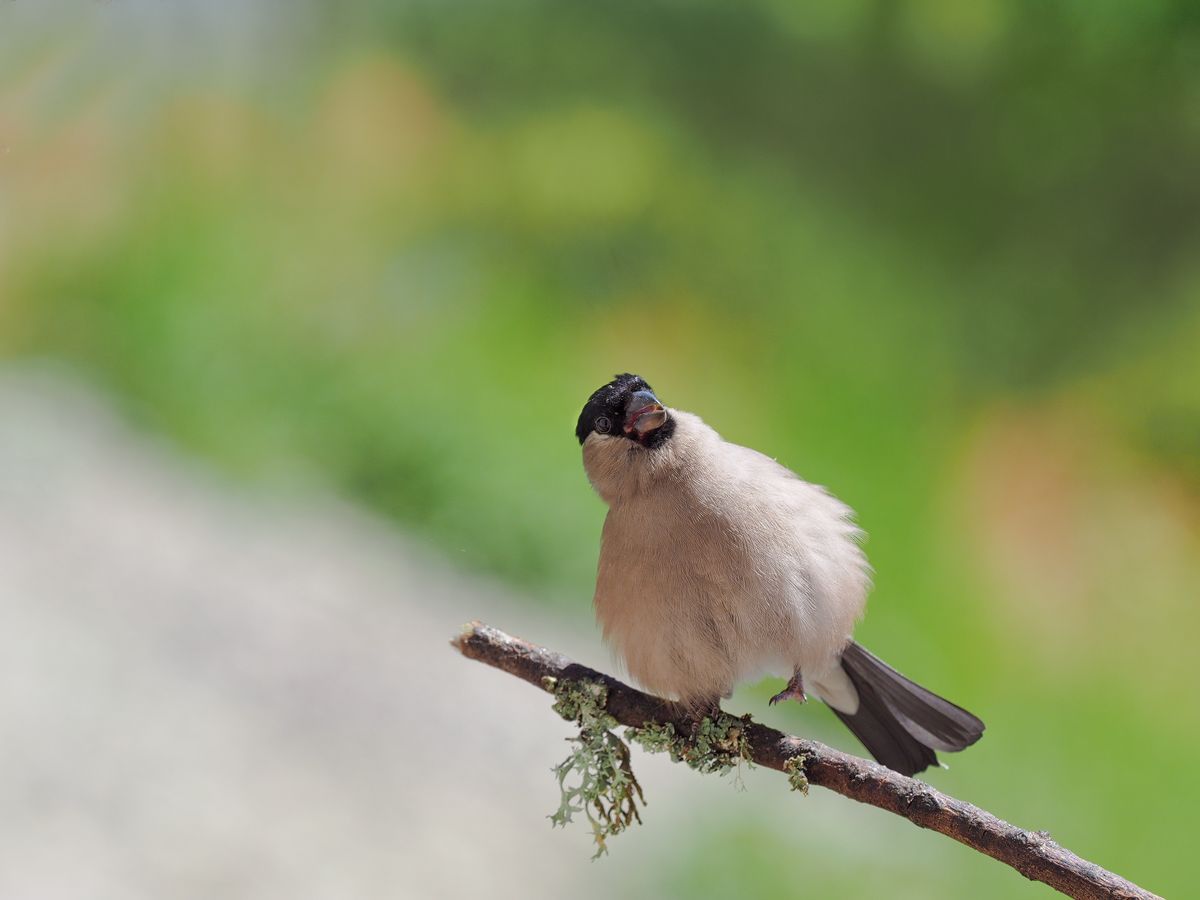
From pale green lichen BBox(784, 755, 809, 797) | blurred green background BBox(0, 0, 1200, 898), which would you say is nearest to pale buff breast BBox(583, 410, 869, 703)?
pale green lichen BBox(784, 755, 809, 797)

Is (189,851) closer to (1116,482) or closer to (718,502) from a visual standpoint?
(718,502)

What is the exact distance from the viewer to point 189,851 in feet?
6.98

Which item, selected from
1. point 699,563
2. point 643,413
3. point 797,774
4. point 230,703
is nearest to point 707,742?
point 797,774

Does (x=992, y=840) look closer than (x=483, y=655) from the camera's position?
Yes

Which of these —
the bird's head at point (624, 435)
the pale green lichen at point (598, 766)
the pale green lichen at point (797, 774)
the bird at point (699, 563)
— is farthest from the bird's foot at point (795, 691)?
the bird's head at point (624, 435)

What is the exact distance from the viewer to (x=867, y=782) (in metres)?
1.28

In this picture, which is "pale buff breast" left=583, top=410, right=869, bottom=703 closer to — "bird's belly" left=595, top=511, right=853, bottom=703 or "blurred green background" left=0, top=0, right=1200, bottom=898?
"bird's belly" left=595, top=511, right=853, bottom=703

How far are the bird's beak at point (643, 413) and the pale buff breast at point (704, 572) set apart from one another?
0.04 metres

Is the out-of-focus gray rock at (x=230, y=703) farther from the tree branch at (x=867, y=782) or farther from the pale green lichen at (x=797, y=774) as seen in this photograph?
the pale green lichen at (x=797, y=774)

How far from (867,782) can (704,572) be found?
1.17 ft

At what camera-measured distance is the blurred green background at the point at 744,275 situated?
7.88 feet

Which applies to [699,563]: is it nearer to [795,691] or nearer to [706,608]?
[706,608]

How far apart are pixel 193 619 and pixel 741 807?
1.50 metres

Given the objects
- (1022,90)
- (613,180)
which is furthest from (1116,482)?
(613,180)
